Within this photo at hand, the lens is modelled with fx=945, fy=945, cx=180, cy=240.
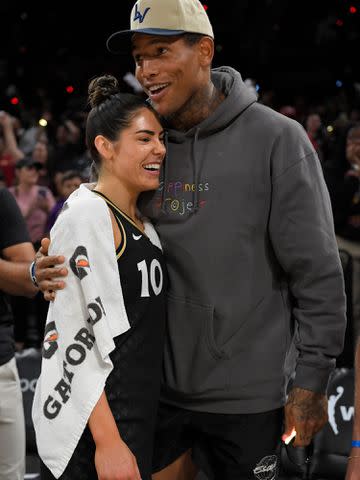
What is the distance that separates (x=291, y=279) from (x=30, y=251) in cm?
129

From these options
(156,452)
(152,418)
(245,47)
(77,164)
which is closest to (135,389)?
(152,418)

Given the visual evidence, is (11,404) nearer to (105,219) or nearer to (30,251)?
(30,251)

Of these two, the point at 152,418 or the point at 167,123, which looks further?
the point at 167,123

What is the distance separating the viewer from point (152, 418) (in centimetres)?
295

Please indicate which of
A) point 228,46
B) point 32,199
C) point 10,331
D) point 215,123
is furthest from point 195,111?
point 228,46

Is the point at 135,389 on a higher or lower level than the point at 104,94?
lower

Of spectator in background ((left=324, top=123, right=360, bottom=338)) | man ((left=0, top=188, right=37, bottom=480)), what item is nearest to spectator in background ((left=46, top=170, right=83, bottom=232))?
spectator in background ((left=324, top=123, right=360, bottom=338))

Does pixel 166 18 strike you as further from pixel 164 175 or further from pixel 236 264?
pixel 236 264

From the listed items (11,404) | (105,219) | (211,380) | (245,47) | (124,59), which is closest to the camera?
(105,219)

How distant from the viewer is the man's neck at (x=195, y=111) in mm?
3148

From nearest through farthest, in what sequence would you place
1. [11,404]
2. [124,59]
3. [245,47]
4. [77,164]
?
[11,404] < [77,164] < [245,47] < [124,59]

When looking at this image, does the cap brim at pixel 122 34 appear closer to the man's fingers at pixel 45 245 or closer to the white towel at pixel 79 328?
the white towel at pixel 79 328

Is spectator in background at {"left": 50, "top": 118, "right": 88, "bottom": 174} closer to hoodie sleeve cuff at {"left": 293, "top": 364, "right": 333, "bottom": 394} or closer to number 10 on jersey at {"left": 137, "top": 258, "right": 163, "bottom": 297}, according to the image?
number 10 on jersey at {"left": 137, "top": 258, "right": 163, "bottom": 297}

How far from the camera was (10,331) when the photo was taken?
3840 mm
